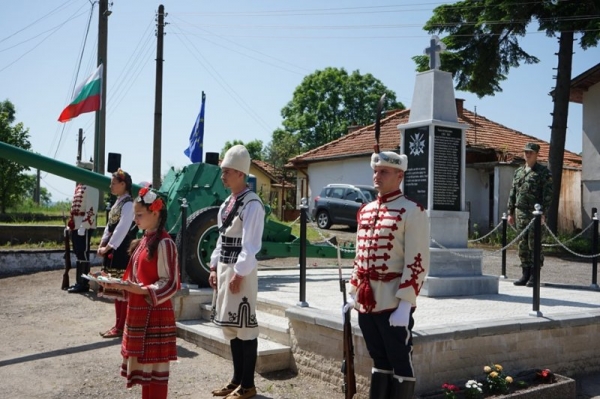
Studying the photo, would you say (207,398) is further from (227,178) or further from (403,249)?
(403,249)

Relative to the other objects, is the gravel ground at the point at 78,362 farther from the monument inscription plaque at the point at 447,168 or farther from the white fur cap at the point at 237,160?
the monument inscription plaque at the point at 447,168

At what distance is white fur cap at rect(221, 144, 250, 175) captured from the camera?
480 cm

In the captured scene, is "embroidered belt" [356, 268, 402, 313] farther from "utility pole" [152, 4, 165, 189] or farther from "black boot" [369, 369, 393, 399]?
"utility pole" [152, 4, 165, 189]

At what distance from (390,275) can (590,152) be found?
66.4 ft

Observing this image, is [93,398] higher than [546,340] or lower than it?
lower

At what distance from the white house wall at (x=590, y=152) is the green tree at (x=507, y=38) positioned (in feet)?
8.00

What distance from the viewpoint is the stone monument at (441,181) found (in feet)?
23.7

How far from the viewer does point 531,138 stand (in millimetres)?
27328

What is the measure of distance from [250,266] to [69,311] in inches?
183

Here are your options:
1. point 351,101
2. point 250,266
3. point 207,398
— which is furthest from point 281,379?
point 351,101

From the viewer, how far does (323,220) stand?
21.9 metres

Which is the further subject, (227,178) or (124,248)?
(124,248)

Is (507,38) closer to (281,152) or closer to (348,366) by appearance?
(348,366)

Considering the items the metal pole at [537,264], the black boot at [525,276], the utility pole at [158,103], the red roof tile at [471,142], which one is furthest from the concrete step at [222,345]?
the red roof tile at [471,142]
